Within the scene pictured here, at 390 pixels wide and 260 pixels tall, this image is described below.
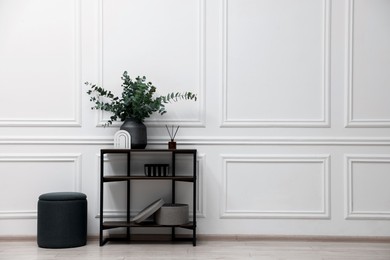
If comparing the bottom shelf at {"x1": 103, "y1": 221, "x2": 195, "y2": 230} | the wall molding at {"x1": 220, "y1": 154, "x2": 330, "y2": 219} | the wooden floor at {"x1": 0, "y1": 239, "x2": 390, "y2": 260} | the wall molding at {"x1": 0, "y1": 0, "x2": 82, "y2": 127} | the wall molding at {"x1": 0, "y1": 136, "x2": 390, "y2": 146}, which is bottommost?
the wooden floor at {"x1": 0, "y1": 239, "x2": 390, "y2": 260}

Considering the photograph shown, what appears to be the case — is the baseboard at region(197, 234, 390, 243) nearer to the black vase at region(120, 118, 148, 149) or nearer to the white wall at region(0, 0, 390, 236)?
the white wall at region(0, 0, 390, 236)

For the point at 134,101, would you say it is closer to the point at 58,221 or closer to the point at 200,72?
the point at 200,72

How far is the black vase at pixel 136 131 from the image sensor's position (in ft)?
16.1

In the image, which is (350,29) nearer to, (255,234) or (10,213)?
(255,234)

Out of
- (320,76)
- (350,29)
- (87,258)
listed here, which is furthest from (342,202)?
(87,258)

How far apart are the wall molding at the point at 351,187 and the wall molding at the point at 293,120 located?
1.14ft

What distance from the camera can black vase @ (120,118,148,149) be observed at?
4.91m

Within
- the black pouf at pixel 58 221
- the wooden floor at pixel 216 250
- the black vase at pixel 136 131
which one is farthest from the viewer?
the black vase at pixel 136 131

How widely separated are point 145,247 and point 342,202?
160cm

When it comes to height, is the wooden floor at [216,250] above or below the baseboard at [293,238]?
below

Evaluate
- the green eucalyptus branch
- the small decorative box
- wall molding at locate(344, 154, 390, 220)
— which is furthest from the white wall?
the small decorative box

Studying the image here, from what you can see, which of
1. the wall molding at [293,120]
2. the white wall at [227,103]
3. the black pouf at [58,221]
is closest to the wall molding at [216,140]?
the white wall at [227,103]

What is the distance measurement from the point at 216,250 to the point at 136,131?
108 centimetres

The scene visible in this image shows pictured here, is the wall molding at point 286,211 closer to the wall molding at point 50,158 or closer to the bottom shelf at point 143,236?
the bottom shelf at point 143,236
